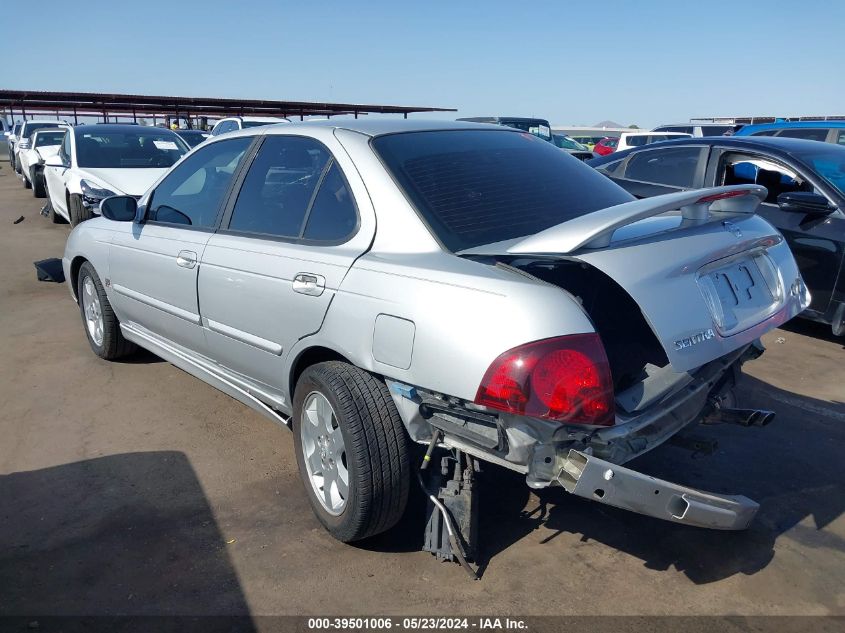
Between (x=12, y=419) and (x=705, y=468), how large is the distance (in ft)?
13.1

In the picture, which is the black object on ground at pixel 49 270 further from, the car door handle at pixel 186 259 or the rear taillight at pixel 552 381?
the rear taillight at pixel 552 381

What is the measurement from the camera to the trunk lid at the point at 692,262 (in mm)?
2447

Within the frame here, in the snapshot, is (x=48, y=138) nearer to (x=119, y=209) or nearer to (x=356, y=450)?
(x=119, y=209)

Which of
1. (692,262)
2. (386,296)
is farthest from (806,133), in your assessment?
(386,296)

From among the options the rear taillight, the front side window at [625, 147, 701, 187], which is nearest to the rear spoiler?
the rear taillight

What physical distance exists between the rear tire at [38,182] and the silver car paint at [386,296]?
14625mm

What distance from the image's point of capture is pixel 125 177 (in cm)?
934

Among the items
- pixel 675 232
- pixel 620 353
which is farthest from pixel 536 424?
pixel 675 232

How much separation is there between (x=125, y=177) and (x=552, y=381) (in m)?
8.40

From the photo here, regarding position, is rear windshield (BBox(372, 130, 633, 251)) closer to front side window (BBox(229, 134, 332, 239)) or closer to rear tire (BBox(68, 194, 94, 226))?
front side window (BBox(229, 134, 332, 239))

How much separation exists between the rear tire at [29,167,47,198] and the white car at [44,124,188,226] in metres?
6.87

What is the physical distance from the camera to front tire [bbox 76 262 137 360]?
510 centimetres

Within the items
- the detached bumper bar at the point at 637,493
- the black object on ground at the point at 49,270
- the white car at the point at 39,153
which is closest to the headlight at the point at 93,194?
the black object on ground at the point at 49,270

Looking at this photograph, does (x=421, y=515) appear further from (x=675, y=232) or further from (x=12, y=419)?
(x=12, y=419)
